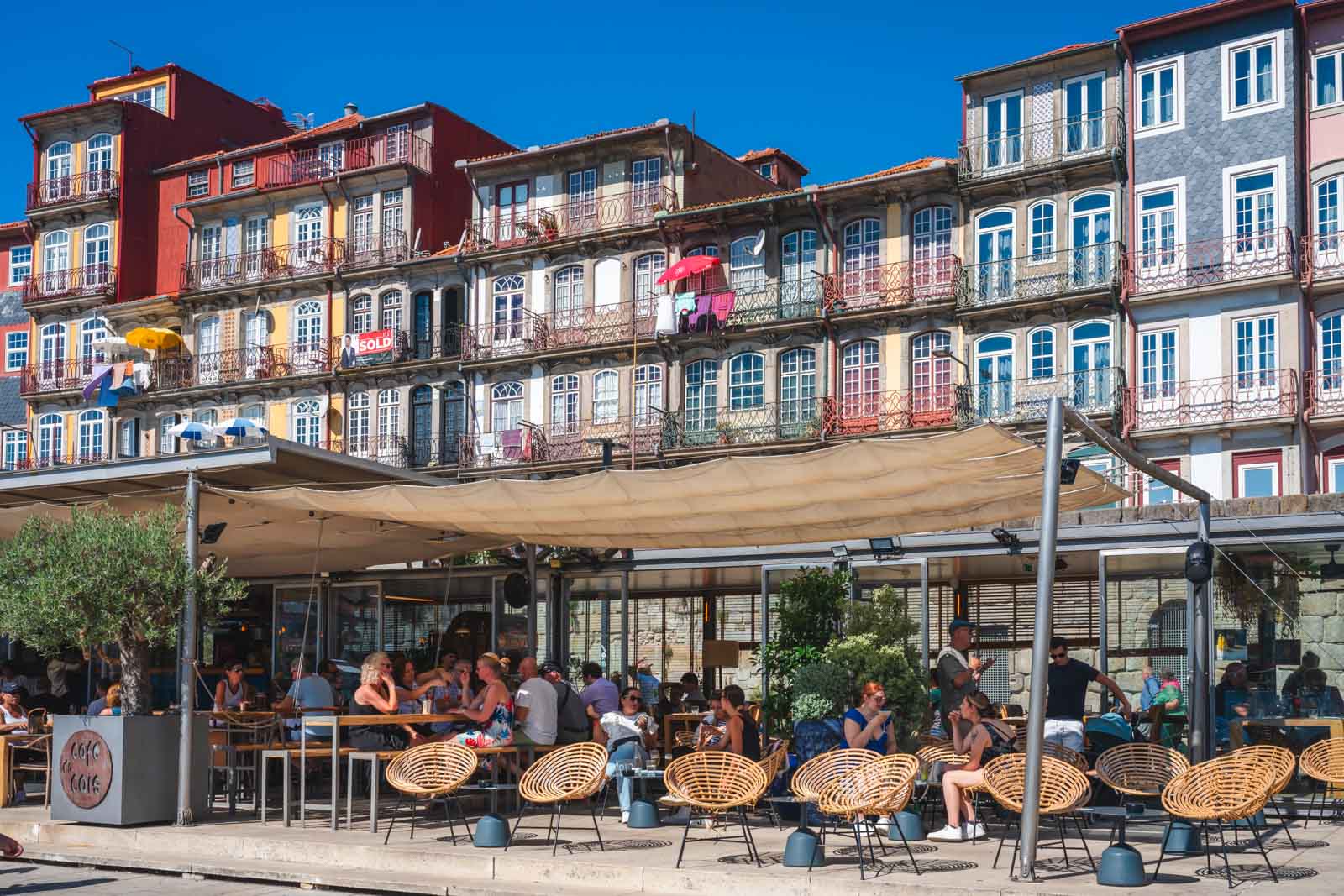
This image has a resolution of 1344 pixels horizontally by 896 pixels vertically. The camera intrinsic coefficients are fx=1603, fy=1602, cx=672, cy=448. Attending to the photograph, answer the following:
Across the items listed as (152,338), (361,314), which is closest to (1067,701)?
(361,314)

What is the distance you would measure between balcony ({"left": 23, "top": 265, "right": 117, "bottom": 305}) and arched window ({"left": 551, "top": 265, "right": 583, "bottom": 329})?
52.1ft

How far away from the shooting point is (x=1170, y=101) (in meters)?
34.5

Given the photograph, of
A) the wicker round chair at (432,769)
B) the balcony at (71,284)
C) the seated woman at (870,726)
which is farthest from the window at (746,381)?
the wicker round chair at (432,769)

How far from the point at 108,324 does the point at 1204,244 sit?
106 feet

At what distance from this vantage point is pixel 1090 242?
3497 centimetres

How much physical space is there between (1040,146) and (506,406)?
15.3m

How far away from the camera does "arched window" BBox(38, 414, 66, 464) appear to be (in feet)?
163

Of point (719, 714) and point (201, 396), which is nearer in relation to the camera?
point (719, 714)

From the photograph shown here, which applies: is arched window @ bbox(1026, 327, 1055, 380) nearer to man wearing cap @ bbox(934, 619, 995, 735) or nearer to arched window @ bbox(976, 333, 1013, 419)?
arched window @ bbox(976, 333, 1013, 419)

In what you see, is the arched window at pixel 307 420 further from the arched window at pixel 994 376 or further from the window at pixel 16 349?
the arched window at pixel 994 376

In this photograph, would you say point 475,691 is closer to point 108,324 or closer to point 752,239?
point 752,239

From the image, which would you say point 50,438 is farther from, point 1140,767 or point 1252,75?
point 1140,767

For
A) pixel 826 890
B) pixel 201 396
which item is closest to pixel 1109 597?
pixel 826 890

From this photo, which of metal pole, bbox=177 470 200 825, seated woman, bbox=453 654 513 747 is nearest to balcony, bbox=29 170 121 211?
metal pole, bbox=177 470 200 825
